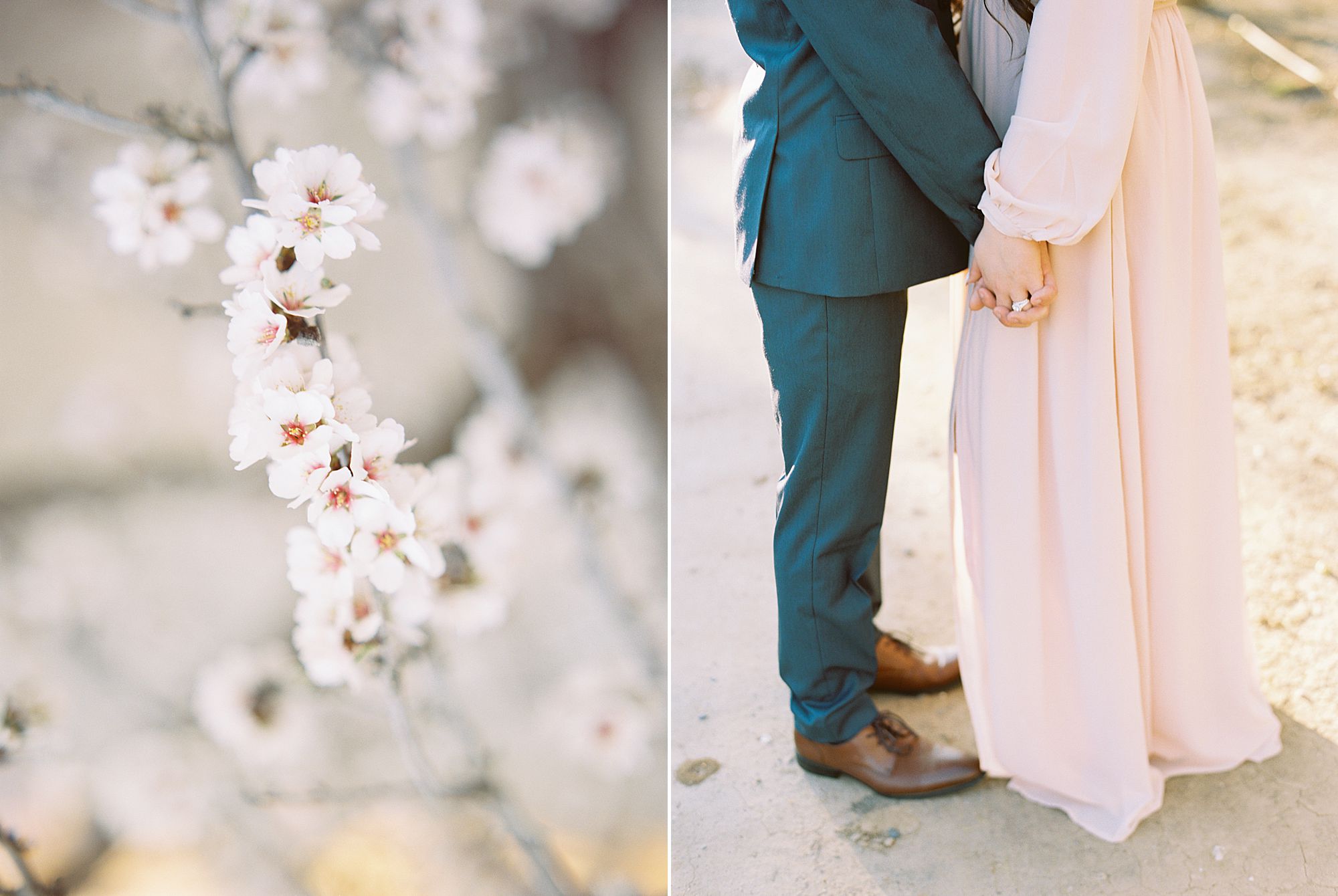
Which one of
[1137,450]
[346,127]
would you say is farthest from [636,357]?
[1137,450]

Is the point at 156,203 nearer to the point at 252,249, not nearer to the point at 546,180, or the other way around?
the point at 252,249

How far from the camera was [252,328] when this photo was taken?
0.76m

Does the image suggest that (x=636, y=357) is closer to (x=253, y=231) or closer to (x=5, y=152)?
(x=253, y=231)

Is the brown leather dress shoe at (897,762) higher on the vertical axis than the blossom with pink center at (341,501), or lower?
lower

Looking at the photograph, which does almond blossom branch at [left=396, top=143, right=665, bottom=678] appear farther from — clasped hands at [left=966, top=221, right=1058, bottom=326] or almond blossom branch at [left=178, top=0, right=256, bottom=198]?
clasped hands at [left=966, top=221, right=1058, bottom=326]

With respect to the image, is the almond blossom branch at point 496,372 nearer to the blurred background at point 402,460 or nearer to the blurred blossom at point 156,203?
the blurred background at point 402,460

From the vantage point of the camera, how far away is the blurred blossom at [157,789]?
2.76 feet

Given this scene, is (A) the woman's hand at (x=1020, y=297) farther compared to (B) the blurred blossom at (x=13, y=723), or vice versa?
(A) the woman's hand at (x=1020, y=297)

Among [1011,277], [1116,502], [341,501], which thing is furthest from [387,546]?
[1116,502]

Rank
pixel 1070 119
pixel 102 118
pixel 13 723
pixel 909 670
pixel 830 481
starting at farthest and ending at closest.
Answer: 1. pixel 909 670
2. pixel 830 481
3. pixel 1070 119
4. pixel 13 723
5. pixel 102 118

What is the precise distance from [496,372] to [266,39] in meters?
0.28

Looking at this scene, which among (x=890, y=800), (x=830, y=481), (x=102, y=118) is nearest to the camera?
(x=102, y=118)

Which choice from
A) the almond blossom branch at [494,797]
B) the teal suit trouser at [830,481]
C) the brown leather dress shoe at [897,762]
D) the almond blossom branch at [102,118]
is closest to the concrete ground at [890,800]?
the brown leather dress shoe at [897,762]

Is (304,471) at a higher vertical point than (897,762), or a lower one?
higher
